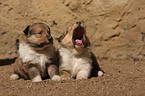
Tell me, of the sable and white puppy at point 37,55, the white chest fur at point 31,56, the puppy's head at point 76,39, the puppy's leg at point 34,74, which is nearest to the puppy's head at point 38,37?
the sable and white puppy at point 37,55

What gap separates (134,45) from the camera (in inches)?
288

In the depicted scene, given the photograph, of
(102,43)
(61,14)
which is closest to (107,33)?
(102,43)

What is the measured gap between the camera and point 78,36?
584cm

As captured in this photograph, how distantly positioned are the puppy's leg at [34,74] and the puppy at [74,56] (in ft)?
2.00

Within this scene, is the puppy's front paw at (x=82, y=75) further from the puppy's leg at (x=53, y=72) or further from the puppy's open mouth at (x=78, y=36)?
the puppy's open mouth at (x=78, y=36)

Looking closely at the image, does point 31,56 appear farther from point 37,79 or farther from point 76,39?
point 76,39

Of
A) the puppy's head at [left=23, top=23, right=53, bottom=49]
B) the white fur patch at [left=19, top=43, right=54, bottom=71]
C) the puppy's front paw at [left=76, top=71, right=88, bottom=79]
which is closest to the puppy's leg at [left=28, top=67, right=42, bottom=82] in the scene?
the white fur patch at [left=19, top=43, right=54, bottom=71]

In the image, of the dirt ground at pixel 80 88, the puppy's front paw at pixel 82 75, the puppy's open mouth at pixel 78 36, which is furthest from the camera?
the puppy's open mouth at pixel 78 36

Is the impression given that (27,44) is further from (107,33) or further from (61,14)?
(107,33)

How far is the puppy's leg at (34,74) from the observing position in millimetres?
5043

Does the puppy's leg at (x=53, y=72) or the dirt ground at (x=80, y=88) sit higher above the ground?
the puppy's leg at (x=53, y=72)

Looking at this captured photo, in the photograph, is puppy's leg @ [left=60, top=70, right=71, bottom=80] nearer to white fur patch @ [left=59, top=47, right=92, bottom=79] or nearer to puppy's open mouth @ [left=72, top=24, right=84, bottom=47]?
white fur patch @ [left=59, top=47, right=92, bottom=79]

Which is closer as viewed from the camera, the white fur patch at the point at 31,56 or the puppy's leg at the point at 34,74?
the puppy's leg at the point at 34,74

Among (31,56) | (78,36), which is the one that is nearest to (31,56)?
(31,56)
